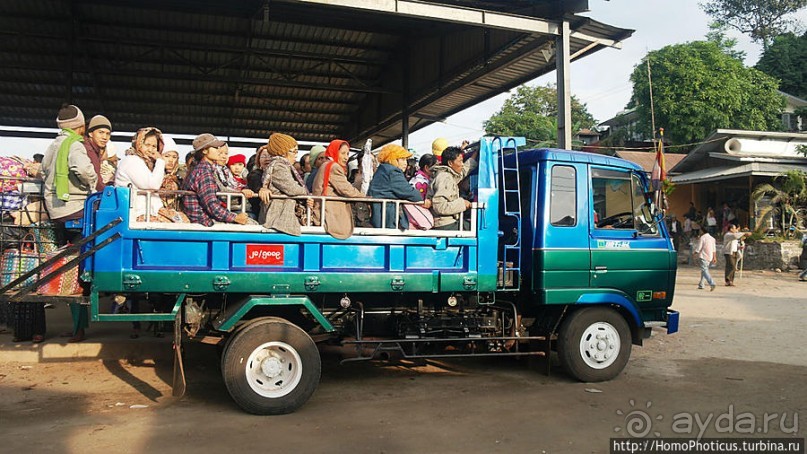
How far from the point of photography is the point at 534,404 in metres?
5.60

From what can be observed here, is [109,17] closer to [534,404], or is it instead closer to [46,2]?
[46,2]

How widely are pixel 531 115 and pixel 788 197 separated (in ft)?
101

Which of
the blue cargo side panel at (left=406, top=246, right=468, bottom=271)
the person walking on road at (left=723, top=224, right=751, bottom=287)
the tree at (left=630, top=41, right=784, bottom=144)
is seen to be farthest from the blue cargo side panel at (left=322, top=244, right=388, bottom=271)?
the tree at (left=630, top=41, right=784, bottom=144)

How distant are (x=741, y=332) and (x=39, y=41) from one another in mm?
14963

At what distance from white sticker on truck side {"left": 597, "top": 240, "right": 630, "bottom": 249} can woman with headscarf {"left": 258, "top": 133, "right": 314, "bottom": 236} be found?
3.10 meters

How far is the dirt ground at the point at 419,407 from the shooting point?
453 cm

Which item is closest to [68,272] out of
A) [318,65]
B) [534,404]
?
[534,404]

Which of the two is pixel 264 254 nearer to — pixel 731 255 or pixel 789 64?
pixel 731 255

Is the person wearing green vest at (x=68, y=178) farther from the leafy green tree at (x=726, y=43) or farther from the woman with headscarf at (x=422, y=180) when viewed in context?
the leafy green tree at (x=726, y=43)

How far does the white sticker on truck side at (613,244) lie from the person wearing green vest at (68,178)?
16.6 feet

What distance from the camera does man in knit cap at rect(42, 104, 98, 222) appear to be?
5.55m

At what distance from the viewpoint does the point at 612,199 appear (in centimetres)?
660

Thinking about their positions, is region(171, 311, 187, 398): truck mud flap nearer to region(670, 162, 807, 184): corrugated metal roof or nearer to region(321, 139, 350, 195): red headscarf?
region(321, 139, 350, 195): red headscarf

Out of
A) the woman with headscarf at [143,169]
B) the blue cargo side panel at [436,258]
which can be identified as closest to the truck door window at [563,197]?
the blue cargo side panel at [436,258]
